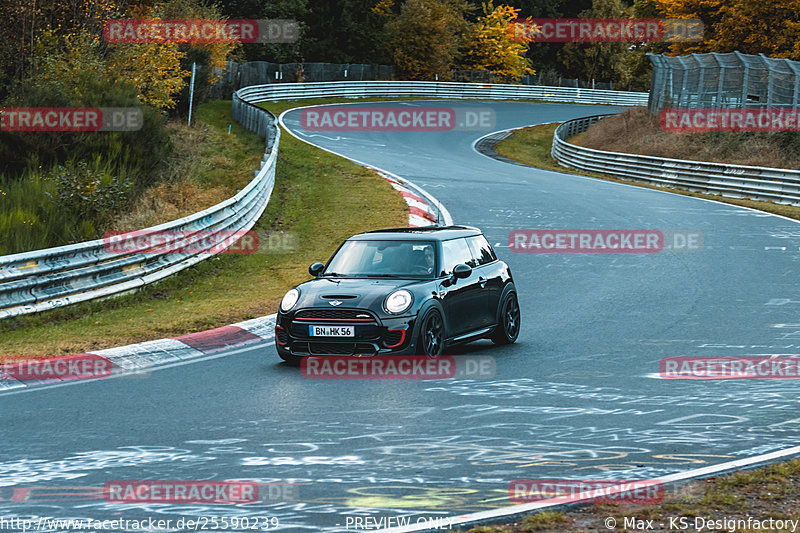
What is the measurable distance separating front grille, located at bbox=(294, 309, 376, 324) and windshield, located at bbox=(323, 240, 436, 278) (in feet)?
3.46

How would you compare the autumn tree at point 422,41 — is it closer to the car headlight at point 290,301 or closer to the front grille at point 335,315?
the car headlight at point 290,301

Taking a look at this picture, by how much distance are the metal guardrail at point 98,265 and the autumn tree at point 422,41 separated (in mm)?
60696

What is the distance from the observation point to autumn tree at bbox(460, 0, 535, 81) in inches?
3388

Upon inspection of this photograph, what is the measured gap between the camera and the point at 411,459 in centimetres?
712

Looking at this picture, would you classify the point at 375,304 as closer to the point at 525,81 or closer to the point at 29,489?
the point at 29,489

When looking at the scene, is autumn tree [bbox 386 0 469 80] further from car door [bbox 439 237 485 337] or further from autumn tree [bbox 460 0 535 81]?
car door [bbox 439 237 485 337]
